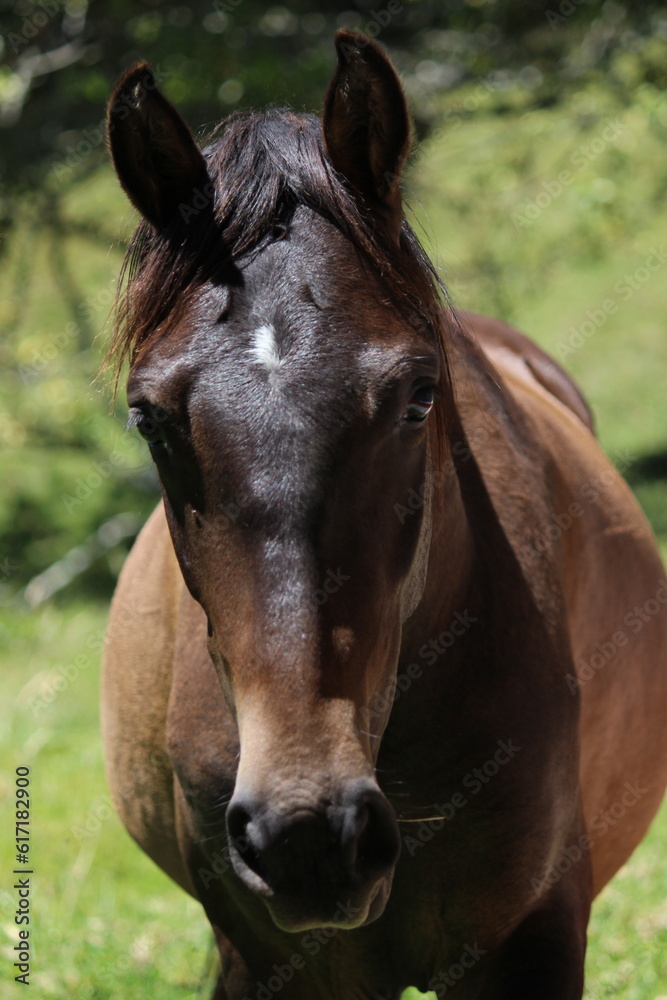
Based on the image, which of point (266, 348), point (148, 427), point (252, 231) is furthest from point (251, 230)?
point (148, 427)

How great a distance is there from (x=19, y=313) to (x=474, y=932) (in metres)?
7.91

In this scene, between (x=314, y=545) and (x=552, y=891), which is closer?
(x=314, y=545)

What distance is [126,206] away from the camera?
5.39 metres

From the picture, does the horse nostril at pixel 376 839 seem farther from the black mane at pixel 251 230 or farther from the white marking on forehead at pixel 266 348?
the black mane at pixel 251 230

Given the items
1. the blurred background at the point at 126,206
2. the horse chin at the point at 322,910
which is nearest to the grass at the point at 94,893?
the blurred background at the point at 126,206

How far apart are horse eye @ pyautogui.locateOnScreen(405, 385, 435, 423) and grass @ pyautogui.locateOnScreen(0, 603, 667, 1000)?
2331 mm

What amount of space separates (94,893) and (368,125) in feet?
12.6

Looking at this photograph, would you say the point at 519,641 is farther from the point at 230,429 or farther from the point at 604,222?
the point at 604,222

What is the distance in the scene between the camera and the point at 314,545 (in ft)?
5.57

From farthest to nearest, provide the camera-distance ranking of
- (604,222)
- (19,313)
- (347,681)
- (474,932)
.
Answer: (19,313) → (604,222) → (474,932) → (347,681)

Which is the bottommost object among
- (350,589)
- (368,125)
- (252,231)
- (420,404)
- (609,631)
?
(609,631)

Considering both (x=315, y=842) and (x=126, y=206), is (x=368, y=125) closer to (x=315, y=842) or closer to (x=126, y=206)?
(x=315, y=842)

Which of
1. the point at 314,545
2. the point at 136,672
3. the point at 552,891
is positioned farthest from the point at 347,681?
the point at 136,672

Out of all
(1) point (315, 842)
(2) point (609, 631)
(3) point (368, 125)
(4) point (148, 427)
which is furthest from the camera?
(2) point (609, 631)
